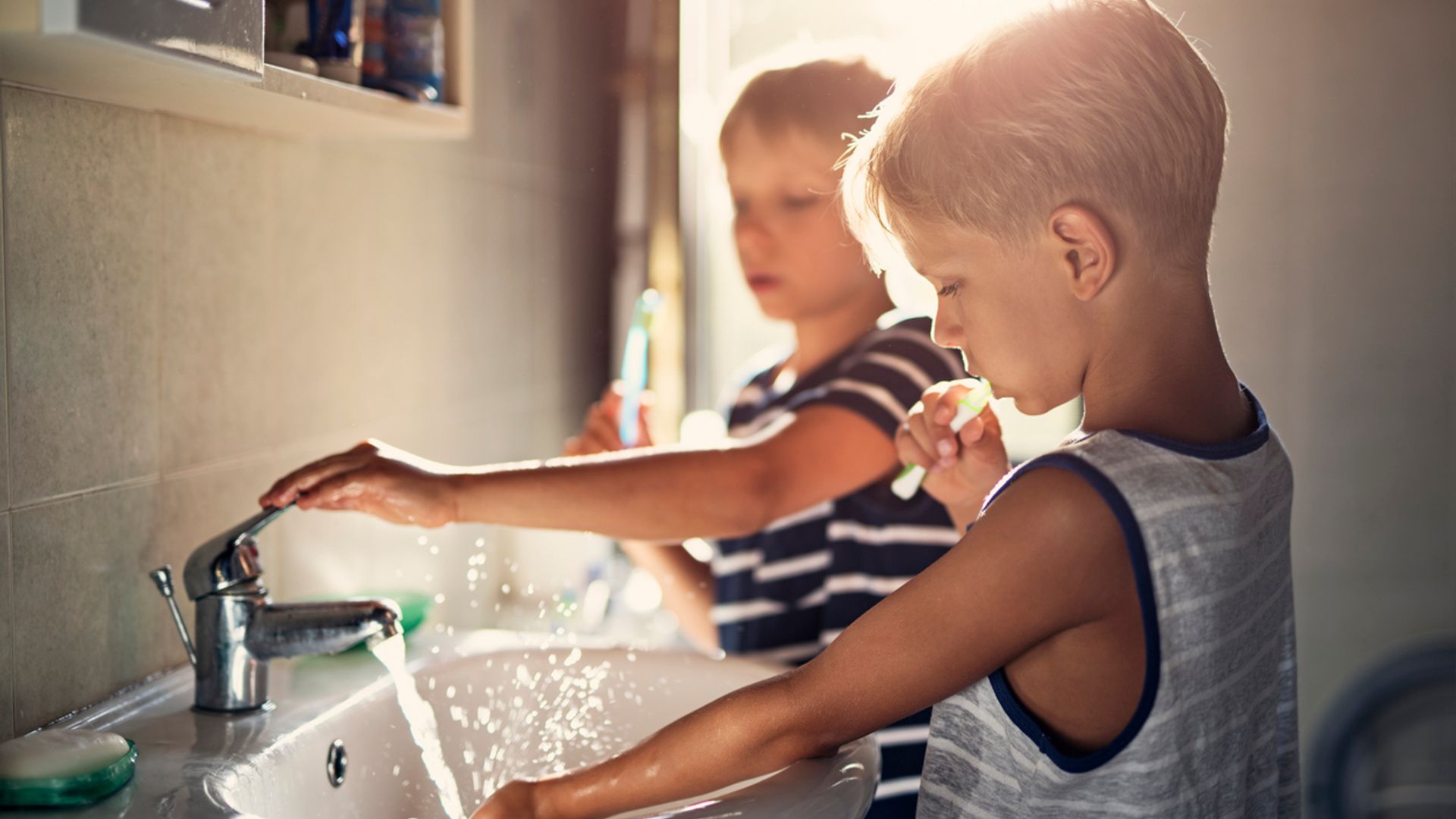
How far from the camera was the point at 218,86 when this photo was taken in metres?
0.73

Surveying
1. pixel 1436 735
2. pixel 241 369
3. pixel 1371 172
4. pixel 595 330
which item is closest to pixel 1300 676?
pixel 1436 735

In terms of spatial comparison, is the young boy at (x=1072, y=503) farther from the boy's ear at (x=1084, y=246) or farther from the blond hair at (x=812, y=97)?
the blond hair at (x=812, y=97)

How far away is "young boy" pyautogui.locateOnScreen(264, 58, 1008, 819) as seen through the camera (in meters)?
0.91

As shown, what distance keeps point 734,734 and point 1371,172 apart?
6.13 ft

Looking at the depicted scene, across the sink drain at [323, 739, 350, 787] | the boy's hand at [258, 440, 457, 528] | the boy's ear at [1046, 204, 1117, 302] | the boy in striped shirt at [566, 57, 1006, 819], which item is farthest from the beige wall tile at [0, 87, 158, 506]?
the boy's ear at [1046, 204, 1117, 302]

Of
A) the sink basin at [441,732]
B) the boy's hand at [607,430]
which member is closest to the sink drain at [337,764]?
the sink basin at [441,732]

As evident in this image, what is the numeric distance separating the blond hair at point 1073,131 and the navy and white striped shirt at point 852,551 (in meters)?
0.39

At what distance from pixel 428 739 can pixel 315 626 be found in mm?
156

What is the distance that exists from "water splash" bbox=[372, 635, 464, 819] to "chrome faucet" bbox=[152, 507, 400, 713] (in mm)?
87

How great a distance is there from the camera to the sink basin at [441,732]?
68 cm

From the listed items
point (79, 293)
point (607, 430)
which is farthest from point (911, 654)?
point (607, 430)

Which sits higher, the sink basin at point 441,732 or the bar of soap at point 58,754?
the bar of soap at point 58,754

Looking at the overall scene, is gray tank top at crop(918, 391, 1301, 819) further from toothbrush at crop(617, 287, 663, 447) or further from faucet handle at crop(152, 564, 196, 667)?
toothbrush at crop(617, 287, 663, 447)

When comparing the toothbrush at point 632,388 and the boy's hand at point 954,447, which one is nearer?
the boy's hand at point 954,447
